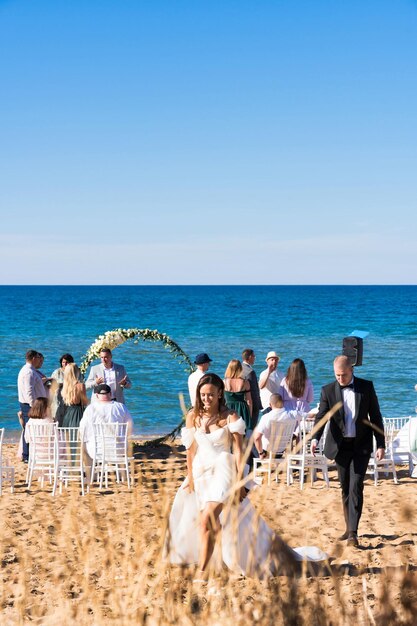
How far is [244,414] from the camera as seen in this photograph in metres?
10.1

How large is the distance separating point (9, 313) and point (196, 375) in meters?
66.8

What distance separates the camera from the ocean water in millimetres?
23438

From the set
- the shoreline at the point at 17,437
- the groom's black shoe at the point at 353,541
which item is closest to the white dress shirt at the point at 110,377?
the shoreline at the point at 17,437

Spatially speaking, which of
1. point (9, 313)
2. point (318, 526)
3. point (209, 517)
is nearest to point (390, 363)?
point (318, 526)

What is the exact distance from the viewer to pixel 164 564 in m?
3.10

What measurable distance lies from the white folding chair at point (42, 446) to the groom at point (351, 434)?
4.32m

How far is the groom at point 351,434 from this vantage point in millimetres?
7043

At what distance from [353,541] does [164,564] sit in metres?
4.36

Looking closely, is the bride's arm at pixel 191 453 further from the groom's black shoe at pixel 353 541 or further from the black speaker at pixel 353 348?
the black speaker at pixel 353 348

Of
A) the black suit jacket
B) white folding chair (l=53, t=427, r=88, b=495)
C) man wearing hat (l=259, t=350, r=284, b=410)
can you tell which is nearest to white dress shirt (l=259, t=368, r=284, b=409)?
man wearing hat (l=259, t=350, r=284, b=410)

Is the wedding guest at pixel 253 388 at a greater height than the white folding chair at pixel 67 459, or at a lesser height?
greater

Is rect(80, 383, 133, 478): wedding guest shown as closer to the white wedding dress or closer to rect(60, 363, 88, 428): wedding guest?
rect(60, 363, 88, 428): wedding guest

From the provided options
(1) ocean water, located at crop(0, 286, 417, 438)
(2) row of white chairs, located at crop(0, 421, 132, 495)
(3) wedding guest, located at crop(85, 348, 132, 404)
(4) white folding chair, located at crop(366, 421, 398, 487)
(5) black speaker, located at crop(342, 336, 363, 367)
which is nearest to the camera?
(2) row of white chairs, located at crop(0, 421, 132, 495)

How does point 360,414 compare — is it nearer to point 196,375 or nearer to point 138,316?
point 196,375
